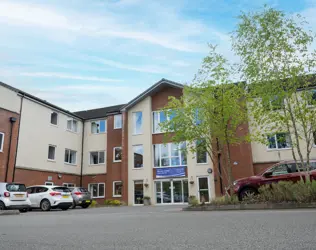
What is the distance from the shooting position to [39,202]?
18.4m

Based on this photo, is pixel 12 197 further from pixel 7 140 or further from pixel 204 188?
pixel 204 188

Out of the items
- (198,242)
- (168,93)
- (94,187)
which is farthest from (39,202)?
(198,242)

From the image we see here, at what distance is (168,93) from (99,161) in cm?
978

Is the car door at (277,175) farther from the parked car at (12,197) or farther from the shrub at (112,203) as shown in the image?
the shrub at (112,203)

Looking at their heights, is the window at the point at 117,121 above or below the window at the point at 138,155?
above

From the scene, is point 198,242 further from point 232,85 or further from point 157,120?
point 157,120

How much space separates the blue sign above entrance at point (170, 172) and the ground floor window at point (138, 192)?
188 centimetres

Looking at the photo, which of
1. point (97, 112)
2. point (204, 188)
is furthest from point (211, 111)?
point (97, 112)

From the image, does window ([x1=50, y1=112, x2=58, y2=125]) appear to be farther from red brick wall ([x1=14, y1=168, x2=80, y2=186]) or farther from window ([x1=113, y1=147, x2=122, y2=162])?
window ([x1=113, y1=147, x2=122, y2=162])

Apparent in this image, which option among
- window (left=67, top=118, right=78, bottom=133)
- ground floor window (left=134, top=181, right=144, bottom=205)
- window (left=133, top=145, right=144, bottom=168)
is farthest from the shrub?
window (left=67, top=118, right=78, bottom=133)

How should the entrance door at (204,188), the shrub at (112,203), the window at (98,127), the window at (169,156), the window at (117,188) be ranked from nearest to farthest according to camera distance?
the entrance door at (204,188) → the window at (169,156) → the shrub at (112,203) → the window at (117,188) → the window at (98,127)

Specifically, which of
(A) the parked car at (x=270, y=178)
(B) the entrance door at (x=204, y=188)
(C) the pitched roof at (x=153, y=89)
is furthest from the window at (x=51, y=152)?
(A) the parked car at (x=270, y=178)

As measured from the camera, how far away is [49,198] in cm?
1805

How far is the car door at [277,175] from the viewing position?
1370cm
